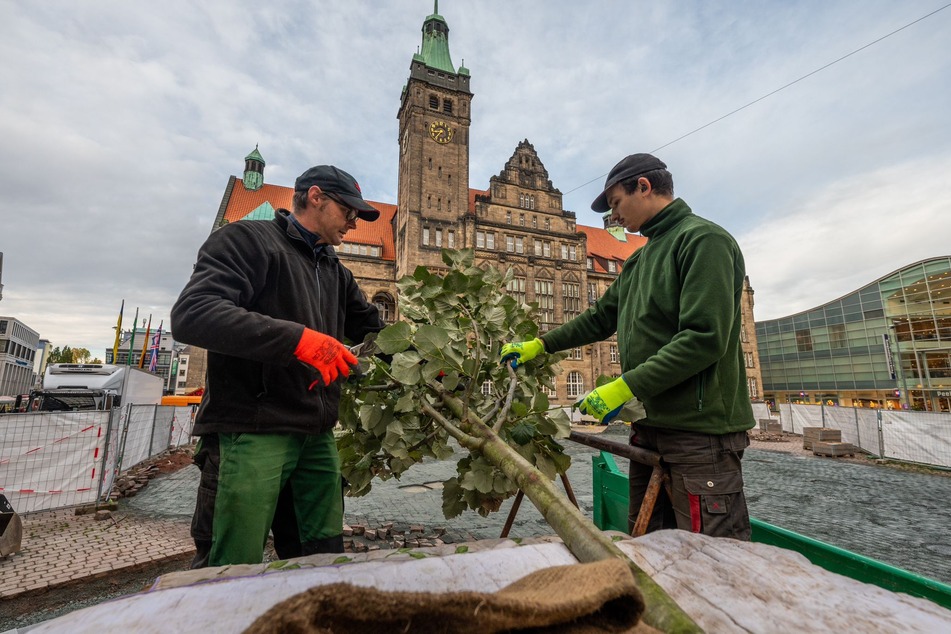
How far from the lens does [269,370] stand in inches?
80.8

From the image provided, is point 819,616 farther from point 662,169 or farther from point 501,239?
point 501,239

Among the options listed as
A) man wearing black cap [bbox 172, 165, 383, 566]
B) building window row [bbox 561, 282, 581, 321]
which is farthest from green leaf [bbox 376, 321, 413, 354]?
building window row [bbox 561, 282, 581, 321]

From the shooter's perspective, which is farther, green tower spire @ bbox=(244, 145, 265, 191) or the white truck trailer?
green tower spire @ bbox=(244, 145, 265, 191)

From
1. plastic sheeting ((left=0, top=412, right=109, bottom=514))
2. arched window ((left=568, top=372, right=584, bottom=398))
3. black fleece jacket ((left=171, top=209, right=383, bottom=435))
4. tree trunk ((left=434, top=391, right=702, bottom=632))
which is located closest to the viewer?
tree trunk ((left=434, top=391, right=702, bottom=632))

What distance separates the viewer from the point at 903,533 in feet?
18.1

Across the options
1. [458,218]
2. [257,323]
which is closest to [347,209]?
[257,323]

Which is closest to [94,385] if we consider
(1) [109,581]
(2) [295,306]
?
(1) [109,581]

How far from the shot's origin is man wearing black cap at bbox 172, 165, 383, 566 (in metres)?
1.78

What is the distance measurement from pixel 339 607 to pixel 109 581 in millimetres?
5043

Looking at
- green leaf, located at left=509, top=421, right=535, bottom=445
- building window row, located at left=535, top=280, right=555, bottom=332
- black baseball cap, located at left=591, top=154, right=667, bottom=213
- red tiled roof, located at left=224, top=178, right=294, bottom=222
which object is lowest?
green leaf, located at left=509, top=421, right=535, bottom=445

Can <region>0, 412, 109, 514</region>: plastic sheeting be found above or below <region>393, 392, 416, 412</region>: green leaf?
below

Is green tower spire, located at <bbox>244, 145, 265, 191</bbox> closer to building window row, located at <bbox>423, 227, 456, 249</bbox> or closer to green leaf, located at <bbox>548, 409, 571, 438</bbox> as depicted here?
building window row, located at <bbox>423, 227, 456, 249</bbox>

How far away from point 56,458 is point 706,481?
8.91 meters

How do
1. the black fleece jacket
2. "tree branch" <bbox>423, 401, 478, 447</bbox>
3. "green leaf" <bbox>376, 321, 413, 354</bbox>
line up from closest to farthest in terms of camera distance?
the black fleece jacket < "tree branch" <bbox>423, 401, 478, 447</bbox> < "green leaf" <bbox>376, 321, 413, 354</bbox>
